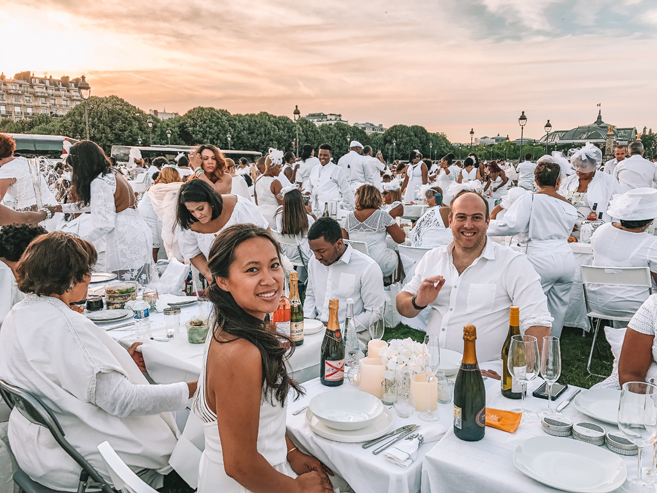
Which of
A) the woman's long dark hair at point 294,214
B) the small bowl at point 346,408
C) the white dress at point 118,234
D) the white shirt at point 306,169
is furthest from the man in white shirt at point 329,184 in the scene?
the small bowl at point 346,408

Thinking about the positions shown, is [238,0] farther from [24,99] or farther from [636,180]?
[24,99]

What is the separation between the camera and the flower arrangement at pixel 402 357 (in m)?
1.79

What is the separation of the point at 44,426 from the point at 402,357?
1406 millimetres

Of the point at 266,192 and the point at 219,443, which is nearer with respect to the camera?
the point at 219,443

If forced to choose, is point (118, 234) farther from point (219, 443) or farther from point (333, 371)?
point (219, 443)

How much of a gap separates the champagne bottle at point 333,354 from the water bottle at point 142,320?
1264 mm

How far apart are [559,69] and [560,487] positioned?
16.7 meters

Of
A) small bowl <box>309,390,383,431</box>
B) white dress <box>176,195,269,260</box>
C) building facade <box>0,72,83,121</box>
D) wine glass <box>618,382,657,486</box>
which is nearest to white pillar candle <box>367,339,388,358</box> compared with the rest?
small bowl <box>309,390,383,431</box>

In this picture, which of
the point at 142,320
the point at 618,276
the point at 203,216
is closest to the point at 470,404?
the point at 142,320

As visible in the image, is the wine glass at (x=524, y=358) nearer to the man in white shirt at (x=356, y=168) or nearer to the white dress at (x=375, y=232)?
the white dress at (x=375, y=232)

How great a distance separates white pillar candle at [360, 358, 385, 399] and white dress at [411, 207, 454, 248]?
3.41m

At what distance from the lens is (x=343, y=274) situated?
3.31 meters

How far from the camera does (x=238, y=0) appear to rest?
338 inches

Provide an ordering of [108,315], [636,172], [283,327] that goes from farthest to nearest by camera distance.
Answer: [636,172], [108,315], [283,327]
